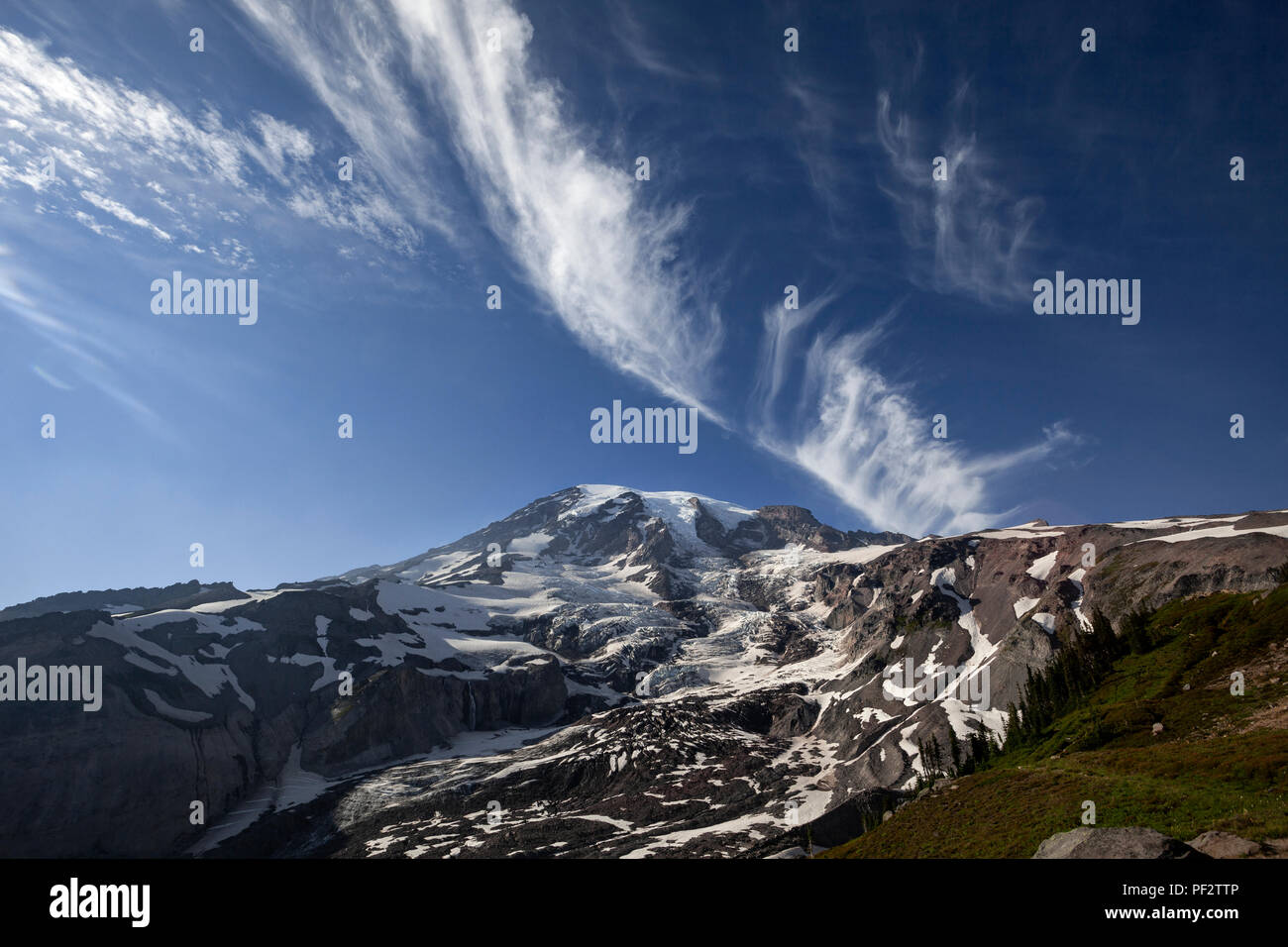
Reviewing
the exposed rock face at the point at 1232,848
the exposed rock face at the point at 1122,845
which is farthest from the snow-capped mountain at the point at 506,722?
the exposed rock face at the point at 1122,845

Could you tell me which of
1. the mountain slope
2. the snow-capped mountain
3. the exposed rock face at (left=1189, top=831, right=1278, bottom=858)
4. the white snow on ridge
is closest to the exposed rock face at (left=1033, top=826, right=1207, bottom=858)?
the exposed rock face at (left=1189, top=831, right=1278, bottom=858)

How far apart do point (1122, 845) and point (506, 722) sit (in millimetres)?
180475

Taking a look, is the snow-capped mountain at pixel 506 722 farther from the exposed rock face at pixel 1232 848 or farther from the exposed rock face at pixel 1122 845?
the exposed rock face at pixel 1122 845

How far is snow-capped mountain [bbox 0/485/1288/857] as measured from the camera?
9262cm

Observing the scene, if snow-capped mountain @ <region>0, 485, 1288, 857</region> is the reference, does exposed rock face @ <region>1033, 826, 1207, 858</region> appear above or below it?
above

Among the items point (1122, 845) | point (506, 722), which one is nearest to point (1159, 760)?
point (1122, 845)

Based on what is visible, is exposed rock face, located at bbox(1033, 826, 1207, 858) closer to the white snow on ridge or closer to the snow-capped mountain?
the snow-capped mountain

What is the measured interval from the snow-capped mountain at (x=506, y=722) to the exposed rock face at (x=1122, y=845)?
237ft

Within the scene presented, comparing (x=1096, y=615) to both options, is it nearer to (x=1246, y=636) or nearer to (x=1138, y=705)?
(x=1246, y=636)

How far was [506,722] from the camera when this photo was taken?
175 meters

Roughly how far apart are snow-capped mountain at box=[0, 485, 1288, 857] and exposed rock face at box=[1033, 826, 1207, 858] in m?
72.3

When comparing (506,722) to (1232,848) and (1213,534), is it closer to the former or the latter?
(1232,848)

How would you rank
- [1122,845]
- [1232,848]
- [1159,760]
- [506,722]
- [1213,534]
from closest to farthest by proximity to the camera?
[1122,845]
[1232,848]
[1159,760]
[1213,534]
[506,722]
